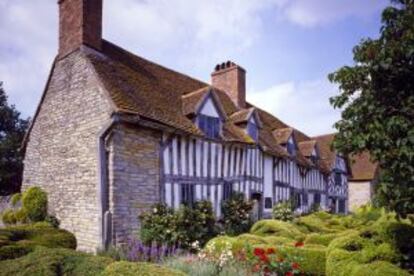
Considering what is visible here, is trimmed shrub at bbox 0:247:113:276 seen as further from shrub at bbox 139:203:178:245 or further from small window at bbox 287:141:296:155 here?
small window at bbox 287:141:296:155

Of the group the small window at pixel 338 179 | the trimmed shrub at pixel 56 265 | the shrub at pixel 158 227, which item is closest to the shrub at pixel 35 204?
the shrub at pixel 158 227

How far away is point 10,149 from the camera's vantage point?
27719mm

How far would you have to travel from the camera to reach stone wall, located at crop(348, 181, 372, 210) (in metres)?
30.3

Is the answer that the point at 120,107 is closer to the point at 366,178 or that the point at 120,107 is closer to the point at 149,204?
the point at 149,204

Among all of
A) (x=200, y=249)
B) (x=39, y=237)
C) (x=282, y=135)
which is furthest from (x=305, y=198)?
(x=39, y=237)

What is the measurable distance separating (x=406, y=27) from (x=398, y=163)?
2.06 meters

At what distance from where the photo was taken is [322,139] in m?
30.6

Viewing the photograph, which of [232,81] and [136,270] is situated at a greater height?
[232,81]

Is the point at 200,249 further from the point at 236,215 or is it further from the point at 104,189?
the point at 236,215

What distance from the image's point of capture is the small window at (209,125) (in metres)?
14.2

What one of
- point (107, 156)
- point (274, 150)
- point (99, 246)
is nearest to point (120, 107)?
point (107, 156)

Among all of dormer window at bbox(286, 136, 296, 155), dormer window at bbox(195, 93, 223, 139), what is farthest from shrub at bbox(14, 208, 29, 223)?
dormer window at bbox(286, 136, 296, 155)

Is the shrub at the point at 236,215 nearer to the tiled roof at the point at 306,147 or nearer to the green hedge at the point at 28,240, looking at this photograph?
the green hedge at the point at 28,240

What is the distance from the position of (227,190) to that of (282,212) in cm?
421
